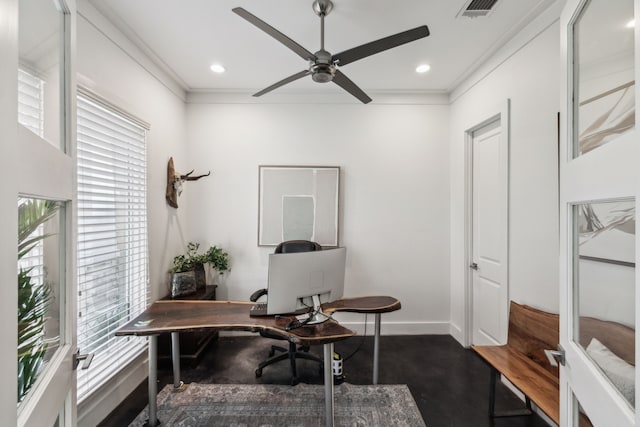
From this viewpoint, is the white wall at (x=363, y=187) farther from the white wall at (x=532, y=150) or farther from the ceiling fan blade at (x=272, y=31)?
the ceiling fan blade at (x=272, y=31)

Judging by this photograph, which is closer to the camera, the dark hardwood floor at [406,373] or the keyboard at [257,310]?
the keyboard at [257,310]

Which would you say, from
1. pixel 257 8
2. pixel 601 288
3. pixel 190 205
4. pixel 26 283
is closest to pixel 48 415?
pixel 26 283

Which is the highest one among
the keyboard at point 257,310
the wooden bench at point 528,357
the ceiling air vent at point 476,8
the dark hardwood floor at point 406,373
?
the ceiling air vent at point 476,8

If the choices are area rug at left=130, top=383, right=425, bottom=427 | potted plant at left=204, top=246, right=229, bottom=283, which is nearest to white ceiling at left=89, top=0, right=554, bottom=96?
potted plant at left=204, top=246, right=229, bottom=283

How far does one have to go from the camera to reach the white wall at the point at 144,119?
184cm

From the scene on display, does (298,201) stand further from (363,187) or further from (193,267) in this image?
(193,267)

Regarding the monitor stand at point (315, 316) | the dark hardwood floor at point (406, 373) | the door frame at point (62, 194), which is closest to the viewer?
the door frame at point (62, 194)

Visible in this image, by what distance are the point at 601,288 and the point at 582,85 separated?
0.74 m

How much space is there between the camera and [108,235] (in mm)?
2021

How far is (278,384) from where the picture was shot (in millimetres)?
2312

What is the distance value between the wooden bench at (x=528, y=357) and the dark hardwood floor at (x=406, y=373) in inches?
7.6

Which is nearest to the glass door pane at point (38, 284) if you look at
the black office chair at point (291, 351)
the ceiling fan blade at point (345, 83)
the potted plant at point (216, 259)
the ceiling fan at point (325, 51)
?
the ceiling fan at point (325, 51)

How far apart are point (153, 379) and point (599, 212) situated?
255 centimetres

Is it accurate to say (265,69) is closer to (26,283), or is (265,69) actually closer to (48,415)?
(26,283)
